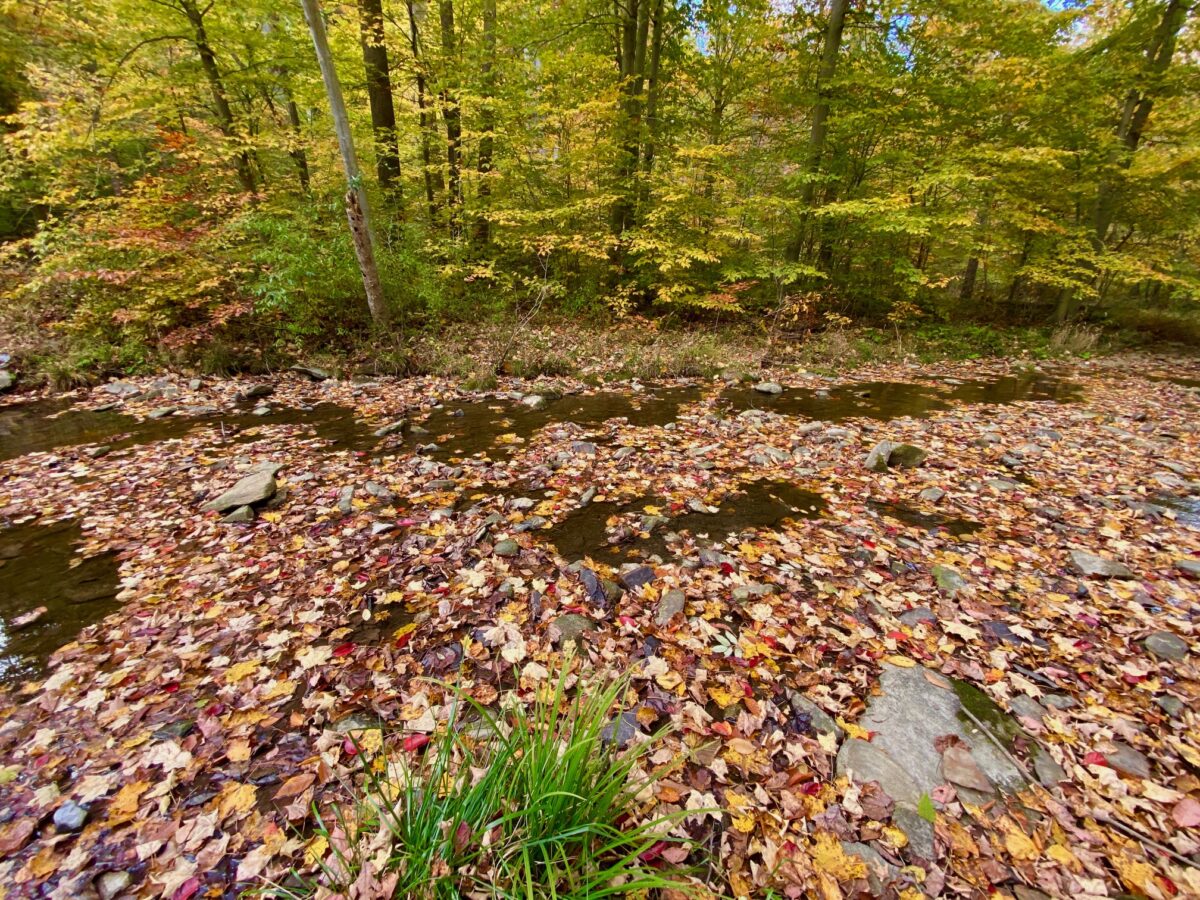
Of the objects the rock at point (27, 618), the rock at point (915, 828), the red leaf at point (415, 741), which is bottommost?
the rock at point (27, 618)

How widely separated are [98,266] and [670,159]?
1137 centimetres

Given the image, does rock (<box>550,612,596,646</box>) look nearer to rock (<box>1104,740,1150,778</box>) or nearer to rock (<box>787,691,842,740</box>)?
rock (<box>787,691,842,740</box>)

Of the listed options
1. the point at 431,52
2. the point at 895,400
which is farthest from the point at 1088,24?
the point at 431,52

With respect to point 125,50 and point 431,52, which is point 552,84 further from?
point 125,50

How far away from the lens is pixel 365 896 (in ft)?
5.45

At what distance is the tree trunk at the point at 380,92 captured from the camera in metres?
9.98

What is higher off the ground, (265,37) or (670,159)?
(265,37)

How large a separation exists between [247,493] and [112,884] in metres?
3.39

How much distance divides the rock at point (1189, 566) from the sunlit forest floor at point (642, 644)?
0.03 m

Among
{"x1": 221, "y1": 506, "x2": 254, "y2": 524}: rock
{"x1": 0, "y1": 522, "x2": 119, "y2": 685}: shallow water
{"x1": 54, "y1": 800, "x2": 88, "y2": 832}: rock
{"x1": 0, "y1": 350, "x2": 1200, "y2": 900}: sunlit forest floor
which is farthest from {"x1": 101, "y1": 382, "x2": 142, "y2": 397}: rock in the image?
{"x1": 54, "y1": 800, "x2": 88, "y2": 832}: rock

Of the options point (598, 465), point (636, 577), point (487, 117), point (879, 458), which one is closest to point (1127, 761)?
point (636, 577)

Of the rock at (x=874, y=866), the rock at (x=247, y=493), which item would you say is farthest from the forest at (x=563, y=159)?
the rock at (x=874, y=866)

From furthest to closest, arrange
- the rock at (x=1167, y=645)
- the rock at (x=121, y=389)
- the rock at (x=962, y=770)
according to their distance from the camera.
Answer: the rock at (x=121, y=389) → the rock at (x=1167, y=645) → the rock at (x=962, y=770)

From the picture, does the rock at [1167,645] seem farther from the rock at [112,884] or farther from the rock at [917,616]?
the rock at [112,884]
